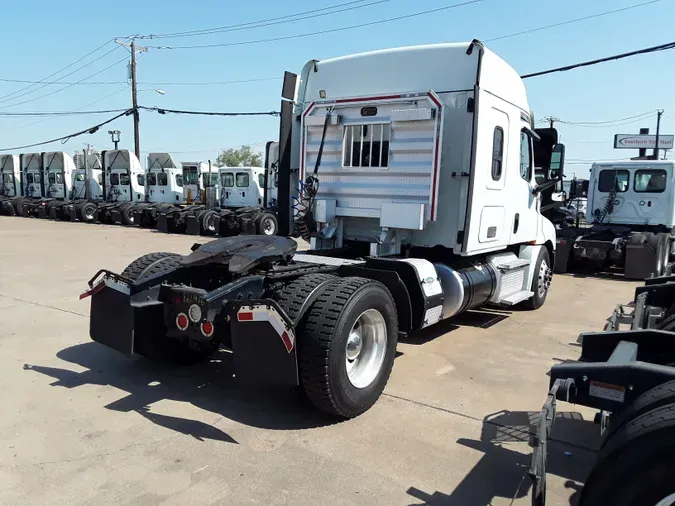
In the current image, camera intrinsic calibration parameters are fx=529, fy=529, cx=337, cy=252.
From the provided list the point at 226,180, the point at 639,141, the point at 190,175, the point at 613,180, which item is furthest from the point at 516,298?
the point at 639,141

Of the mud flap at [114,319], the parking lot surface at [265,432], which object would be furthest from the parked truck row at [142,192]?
the mud flap at [114,319]

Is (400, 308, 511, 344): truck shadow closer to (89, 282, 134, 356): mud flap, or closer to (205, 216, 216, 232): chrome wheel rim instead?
(89, 282, 134, 356): mud flap

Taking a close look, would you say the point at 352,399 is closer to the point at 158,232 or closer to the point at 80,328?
the point at 80,328

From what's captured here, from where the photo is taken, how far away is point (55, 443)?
3635 mm

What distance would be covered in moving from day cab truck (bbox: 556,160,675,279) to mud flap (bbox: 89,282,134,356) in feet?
34.7

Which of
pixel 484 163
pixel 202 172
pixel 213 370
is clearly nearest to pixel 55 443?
pixel 213 370

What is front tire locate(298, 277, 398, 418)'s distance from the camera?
3781mm

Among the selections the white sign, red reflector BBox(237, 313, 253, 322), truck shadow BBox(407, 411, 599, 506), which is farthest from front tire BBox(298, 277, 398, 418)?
the white sign

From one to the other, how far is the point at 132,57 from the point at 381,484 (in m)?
37.7

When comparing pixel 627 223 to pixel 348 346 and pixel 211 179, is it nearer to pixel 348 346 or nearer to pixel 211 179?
pixel 348 346

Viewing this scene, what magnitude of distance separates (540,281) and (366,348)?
15.7ft

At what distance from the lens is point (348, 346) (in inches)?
170

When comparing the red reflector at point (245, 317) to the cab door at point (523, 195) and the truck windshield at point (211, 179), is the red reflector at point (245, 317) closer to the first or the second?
the cab door at point (523, 195)

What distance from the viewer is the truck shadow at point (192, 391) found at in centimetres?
403
